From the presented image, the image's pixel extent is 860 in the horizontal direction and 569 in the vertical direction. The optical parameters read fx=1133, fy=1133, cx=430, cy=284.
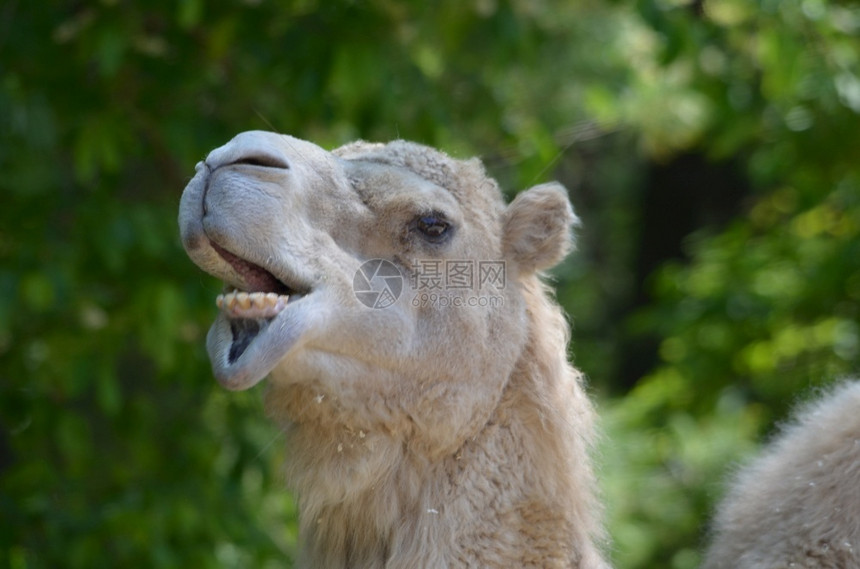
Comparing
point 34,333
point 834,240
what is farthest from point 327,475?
point 834,240

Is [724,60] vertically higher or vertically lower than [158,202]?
higher

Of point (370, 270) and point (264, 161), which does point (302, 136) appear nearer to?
point (370, 270)

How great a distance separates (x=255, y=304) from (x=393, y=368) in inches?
18.6

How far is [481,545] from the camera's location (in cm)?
300

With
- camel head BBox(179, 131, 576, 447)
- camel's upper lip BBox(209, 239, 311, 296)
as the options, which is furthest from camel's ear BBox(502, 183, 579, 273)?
camel's upper lip BBox(209, 239, 311, 296)

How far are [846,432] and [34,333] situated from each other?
371 cm

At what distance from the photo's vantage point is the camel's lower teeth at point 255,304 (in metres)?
2.70

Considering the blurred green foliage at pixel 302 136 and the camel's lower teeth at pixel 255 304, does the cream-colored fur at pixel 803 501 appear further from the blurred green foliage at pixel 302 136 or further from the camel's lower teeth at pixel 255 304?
the camel's lower teeth at pixel 255 304

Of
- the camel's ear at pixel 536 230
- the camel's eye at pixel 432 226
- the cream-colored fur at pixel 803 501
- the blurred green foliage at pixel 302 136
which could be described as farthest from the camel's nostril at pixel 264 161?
the cream-colored fur at pixel 803 501

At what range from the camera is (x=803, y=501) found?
10.7 ft

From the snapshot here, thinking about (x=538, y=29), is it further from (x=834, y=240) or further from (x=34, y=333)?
(x=34, y=333)

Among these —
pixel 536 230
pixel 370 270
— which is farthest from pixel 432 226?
pixel 536 230

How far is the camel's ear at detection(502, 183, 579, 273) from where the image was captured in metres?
3.43

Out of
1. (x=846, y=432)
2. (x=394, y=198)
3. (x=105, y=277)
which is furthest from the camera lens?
(x=105, y=277)
